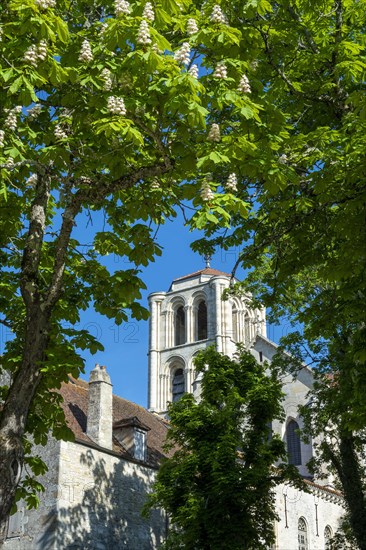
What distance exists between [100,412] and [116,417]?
Answer: 4.08 m

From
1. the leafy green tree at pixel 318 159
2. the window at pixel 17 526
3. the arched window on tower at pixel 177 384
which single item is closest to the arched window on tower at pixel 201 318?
the arched window on tower at pixel 177 384

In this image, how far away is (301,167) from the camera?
1129 cm

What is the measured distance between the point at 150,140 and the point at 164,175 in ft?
1.74

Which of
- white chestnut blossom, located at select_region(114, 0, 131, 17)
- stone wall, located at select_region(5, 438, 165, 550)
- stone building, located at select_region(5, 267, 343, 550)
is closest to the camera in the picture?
white chestnut blossom, located at select_region(114, 0, 131, 17)

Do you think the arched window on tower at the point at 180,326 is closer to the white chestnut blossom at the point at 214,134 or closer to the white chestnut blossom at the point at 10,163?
the white chestnut blossom at the point at 10,163

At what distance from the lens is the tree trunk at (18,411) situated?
8531mm

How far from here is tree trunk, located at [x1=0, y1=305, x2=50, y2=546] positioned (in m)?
8.53

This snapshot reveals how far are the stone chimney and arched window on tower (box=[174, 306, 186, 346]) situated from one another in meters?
42.2

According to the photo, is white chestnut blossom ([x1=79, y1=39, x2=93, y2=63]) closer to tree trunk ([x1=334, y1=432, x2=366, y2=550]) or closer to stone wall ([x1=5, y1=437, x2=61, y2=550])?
tree trunk ([x1=334, y1=432, x2=366, y2=550])

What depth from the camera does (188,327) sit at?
70.1m

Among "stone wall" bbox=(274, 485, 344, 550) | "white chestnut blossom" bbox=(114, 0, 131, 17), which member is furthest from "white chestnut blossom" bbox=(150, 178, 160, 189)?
"stone wall" bbox=(274, 485, 344, 550)

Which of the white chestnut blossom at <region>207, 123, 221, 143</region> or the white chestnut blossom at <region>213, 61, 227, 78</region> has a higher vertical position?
the white chestnut blossom at <region>213, 61, 227, 78</region>

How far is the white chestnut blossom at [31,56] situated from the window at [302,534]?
3393cm

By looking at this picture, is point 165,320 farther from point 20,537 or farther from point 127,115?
point 127,115
